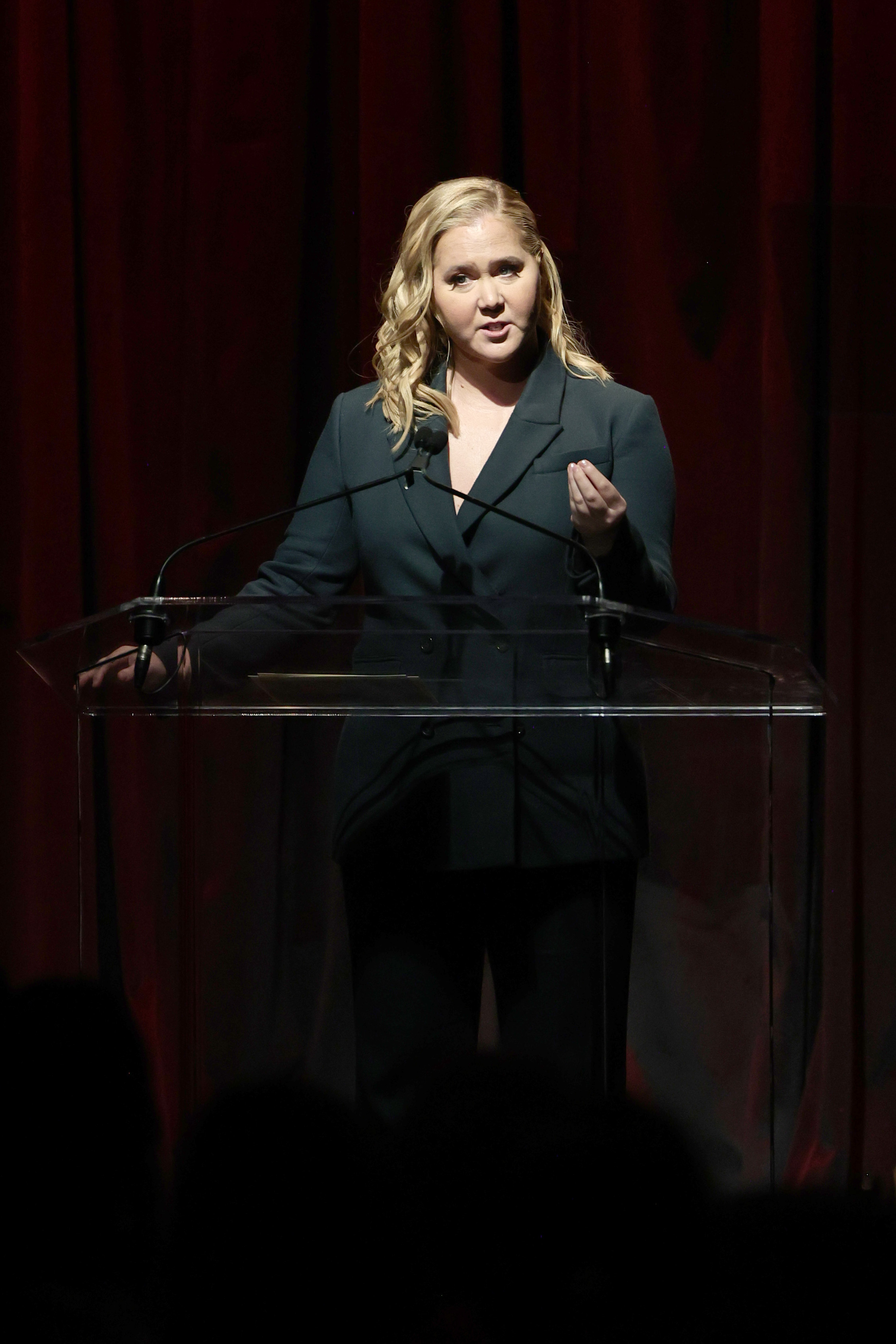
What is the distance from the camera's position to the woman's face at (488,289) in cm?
148

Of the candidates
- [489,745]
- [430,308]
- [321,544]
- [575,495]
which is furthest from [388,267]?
[489,745]

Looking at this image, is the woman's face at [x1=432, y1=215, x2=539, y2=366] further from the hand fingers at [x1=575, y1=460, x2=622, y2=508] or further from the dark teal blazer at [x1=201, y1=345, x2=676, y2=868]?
the hand fingers at [x1=575, y1=460, x2=622, y2=508]

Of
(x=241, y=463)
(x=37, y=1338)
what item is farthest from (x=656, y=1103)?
(x=241, y=463)

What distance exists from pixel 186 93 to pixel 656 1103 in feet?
6.41

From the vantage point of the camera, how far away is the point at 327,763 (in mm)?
1207

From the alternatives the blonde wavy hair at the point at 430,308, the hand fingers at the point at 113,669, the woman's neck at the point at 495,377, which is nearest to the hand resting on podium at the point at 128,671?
the hand fingers at the point at 113,669

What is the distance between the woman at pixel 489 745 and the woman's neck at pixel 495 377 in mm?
25

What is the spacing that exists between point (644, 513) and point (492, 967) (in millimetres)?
478

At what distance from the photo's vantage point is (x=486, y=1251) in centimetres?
117

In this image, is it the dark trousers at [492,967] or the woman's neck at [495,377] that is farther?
the woman's neck at [495,377]

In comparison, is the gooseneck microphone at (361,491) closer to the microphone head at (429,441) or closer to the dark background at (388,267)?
the microphone head at (429,441)

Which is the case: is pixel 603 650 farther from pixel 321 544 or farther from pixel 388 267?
pixel 388 267

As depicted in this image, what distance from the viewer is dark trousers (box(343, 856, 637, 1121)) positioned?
118cm

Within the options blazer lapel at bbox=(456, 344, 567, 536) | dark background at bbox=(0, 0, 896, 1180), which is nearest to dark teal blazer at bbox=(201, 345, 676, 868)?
blazer lapel at bbox=(456, 344, 567, 536)
